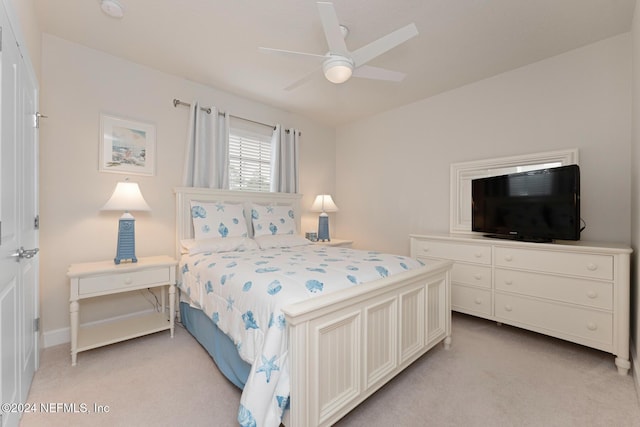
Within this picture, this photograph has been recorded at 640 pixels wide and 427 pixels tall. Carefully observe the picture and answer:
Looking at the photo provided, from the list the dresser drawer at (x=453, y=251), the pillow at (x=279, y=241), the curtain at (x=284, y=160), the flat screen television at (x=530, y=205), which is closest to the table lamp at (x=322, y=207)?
the curtain at (x=284, y=160)

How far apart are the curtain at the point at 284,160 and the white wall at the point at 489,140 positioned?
1.00 m

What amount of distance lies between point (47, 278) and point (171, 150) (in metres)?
1.57

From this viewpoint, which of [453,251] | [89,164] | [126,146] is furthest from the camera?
[453,251]

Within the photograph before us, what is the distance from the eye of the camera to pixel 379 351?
1.65 m

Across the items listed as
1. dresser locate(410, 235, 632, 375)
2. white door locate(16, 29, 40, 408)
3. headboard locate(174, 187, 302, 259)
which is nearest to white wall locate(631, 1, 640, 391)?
dresser locate(410, 235, 632, 375)

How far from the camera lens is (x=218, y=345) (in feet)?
6.48

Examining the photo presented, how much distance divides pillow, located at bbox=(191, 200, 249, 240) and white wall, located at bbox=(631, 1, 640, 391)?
333cm

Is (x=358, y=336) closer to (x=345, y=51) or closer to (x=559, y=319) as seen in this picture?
(x=345, y=51)

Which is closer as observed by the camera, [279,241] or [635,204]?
[635,204]

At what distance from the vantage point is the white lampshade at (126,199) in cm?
235

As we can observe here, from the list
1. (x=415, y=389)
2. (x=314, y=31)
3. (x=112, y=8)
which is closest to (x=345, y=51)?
(x=314, y=31)

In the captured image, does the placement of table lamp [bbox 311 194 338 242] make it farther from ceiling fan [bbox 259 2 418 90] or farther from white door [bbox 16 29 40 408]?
white door [bbox 16 29 40 408]

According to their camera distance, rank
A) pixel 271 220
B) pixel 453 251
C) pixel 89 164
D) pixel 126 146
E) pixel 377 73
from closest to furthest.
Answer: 1. pixel 377 73
2. pixel 89 164
3. pixel 126 146
4. pixel 453 251
5. pixel 271 220

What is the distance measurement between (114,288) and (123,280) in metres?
0.08
